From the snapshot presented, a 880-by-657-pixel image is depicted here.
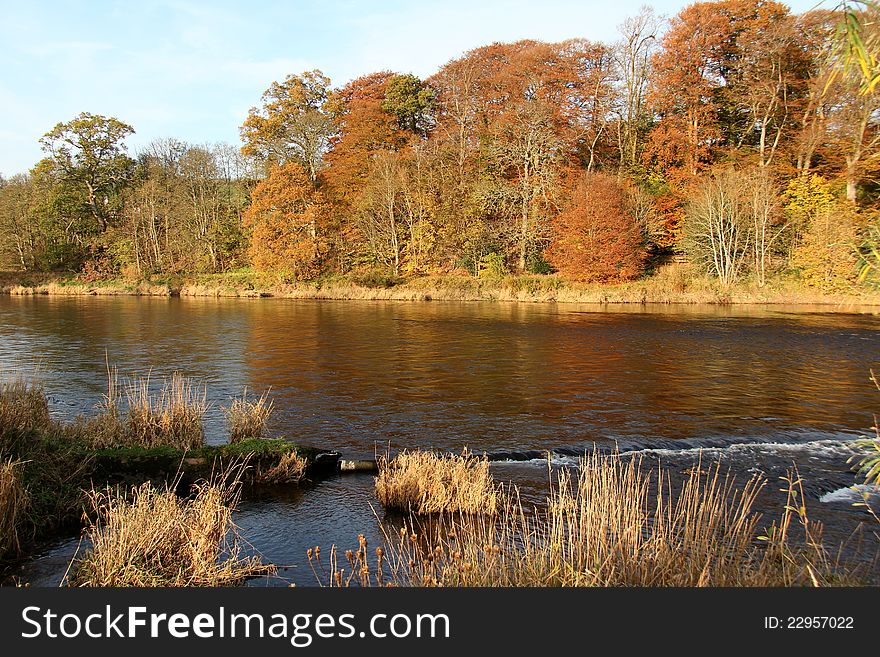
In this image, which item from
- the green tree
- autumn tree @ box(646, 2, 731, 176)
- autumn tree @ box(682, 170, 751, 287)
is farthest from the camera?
the green tree

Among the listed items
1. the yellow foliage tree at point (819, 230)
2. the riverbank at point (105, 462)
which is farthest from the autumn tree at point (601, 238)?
the riverbank at point (105, 462)

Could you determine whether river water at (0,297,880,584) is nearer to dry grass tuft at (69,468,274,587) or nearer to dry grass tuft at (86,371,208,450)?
dry grass tuft at (69,468,274,587)

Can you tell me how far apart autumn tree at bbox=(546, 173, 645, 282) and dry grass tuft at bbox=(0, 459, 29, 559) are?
39878 millimetres

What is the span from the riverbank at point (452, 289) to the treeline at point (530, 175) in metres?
1.34

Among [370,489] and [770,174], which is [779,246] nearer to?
[770,174]

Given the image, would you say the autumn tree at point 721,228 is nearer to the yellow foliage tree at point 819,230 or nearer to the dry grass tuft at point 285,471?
the yellow foliage tree at point 819,230

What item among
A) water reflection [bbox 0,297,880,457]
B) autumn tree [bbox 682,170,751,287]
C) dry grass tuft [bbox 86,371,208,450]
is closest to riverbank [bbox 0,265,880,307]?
autumn tree [bbox 682,170,751,287]

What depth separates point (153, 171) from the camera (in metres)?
63.1

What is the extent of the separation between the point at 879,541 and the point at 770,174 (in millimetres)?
41521

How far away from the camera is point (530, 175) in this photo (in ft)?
161

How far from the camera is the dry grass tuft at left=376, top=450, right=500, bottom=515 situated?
792 cm

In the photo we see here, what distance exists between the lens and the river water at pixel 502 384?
9398 mm

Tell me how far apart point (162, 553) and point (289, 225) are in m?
47.5

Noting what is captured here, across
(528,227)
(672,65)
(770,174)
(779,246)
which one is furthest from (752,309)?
(672,65)
